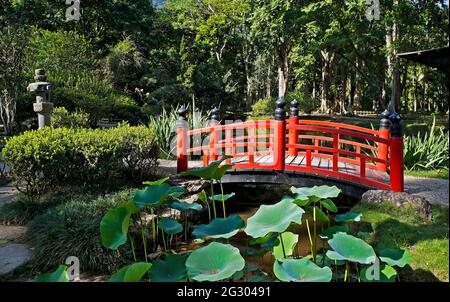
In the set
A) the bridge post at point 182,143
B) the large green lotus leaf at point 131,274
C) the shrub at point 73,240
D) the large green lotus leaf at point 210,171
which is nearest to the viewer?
the large green lotus leaf at point 131,274

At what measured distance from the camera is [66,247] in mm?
4109

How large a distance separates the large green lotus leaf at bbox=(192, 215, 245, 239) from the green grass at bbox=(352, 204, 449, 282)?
1.63 metres

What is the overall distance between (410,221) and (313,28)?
38.5ft

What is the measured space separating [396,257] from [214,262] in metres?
1.28

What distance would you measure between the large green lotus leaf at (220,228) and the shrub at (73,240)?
1.26m

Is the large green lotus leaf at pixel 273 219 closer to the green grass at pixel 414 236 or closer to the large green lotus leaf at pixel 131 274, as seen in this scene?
the large green lotus leaf at pixel 131 274

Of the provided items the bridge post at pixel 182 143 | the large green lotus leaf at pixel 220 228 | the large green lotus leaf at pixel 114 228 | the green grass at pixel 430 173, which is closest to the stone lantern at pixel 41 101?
the bridge post at pixel 182 143

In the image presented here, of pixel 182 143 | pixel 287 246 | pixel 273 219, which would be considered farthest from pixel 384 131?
pixel 273 219

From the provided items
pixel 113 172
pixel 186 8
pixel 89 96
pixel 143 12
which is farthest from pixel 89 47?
pixel 113 172

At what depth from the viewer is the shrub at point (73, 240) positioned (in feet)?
13.2

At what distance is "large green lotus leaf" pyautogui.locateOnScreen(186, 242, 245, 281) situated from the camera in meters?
2.53

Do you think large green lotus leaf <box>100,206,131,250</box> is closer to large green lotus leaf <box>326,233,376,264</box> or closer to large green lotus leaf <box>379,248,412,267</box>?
large green lotus leaf <box>326,233,376,264</box>

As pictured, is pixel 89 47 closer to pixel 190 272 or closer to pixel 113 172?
pixel 113 172

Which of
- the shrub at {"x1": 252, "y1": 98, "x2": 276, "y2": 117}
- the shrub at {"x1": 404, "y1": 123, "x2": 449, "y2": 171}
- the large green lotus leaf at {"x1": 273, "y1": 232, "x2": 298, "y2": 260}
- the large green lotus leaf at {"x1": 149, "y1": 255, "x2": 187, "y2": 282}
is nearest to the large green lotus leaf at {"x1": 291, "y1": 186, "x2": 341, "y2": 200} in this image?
the large green lotus leaf at {"x1": 273, "y1": 232, "x2": 298, "y2": 260}
